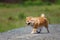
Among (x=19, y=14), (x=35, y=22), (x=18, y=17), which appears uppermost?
(x=19, y=14)

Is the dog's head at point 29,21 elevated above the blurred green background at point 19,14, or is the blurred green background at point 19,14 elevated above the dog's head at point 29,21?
the blurred green background at point 19,14

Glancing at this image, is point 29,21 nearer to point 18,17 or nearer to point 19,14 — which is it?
point 18,17

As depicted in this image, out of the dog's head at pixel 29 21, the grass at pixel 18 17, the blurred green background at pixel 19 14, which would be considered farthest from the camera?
the blurred green background at pixel 19 14

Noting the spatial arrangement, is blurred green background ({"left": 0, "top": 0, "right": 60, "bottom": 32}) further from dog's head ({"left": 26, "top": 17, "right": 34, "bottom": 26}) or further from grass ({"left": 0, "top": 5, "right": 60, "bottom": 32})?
dog's head ({"left": 26, "top": 17, "right": 34, "bottom": 26})

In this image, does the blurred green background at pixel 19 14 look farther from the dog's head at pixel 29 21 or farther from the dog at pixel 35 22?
the dog's head at pixel 29 21

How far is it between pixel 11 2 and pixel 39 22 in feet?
83.6

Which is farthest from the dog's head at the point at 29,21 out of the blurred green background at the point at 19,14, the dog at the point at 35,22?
the blurred green background at the point at 19,14

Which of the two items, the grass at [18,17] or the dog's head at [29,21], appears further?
the grass at [18,17]

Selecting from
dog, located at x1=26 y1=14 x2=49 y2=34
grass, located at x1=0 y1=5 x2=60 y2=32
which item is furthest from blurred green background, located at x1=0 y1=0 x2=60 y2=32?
dog, located at x1=26 y1=14 x2=49 y2=34

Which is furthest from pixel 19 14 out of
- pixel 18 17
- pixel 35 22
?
pixel 35 22

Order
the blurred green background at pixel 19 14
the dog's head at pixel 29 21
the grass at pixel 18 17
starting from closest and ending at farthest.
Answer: the dog's head at pixel 29 21 < the grass at pixel 18 17 < the blurred green background at pixel 19 14

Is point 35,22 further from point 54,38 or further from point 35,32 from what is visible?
point 54,38

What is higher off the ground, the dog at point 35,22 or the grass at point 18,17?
the grass at point 18,17

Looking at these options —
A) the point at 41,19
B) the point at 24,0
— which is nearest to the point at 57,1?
the point at 24,0
